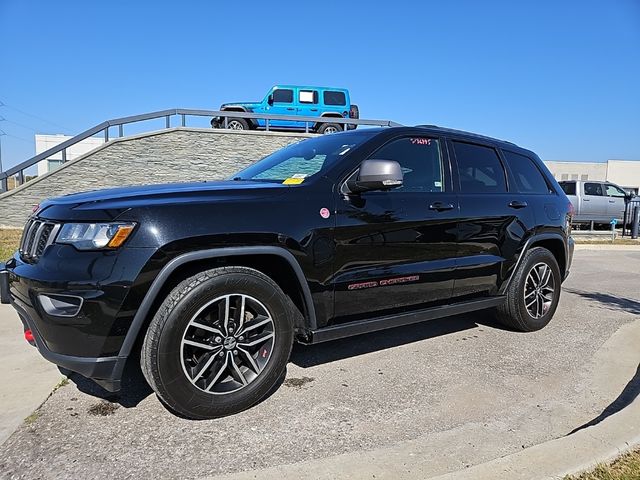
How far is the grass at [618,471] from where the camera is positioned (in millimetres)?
2127

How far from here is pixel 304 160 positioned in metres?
3.67

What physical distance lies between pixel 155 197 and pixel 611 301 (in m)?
5.97

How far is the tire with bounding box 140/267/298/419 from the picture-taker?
2496 millimetres

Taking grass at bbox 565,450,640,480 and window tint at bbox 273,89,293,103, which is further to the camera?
window tint at bbox 273,89,293,103

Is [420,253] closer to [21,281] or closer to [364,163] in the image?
[364,163]

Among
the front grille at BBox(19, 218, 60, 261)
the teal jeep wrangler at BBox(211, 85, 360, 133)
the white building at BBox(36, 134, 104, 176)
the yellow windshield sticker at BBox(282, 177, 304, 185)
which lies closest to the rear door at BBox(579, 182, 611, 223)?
the teal jeep wrangler at BBox(211, 85, 360, 133)

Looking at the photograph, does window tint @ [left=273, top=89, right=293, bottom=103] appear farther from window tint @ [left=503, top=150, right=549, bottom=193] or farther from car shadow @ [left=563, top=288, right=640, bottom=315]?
window tint @ [left=503, top=150, right=549, bottom=193]

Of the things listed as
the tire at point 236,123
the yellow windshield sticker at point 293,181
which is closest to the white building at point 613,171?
the tire at point 236,123

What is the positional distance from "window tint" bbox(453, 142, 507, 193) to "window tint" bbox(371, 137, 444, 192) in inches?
10.3

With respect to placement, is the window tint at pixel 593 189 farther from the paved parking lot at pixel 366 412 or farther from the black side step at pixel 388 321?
the black side step at pixel 388 321

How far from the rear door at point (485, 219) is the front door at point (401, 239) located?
0.16 meters

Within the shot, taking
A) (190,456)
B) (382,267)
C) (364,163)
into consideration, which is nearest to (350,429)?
(190,456)

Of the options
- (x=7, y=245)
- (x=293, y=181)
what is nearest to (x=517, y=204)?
(x=293, y=181)

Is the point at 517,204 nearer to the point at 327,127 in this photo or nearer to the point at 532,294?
the point at 532,294
